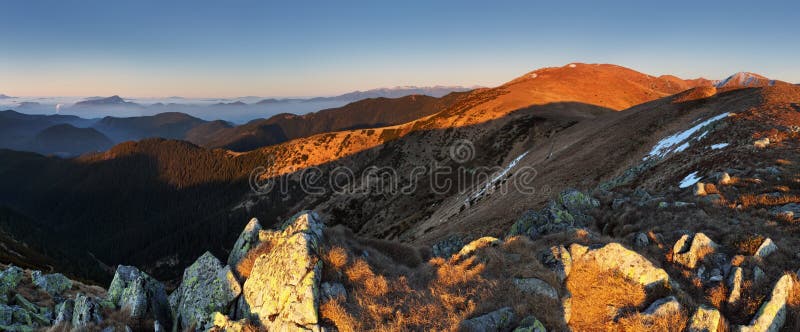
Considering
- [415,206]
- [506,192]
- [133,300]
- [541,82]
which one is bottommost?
[415,206]

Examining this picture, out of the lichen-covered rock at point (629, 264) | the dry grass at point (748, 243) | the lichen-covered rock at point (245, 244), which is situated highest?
the dry grass at point (748, 243)

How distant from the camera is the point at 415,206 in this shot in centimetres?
9719

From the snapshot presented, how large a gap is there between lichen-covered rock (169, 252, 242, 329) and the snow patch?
2752 cm

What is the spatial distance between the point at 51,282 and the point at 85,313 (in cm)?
889

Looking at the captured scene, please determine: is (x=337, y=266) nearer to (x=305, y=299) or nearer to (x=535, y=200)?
(x=305, y=299)

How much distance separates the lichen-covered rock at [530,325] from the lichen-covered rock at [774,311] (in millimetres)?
4967

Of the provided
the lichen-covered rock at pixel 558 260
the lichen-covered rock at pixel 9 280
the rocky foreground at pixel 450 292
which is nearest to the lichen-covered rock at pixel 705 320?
the rocky foreground at pixel 450 292

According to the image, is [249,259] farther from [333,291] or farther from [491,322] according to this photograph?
[491,322]

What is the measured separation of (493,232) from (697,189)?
47.3ft

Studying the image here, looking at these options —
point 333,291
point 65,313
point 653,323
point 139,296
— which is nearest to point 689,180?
point 653,323

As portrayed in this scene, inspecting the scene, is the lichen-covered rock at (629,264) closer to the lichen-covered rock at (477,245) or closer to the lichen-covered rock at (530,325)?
the lichen-covered rock at (477,245)

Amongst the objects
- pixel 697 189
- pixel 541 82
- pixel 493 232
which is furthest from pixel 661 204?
pixel 541 82

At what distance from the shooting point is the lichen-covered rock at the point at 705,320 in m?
8.97

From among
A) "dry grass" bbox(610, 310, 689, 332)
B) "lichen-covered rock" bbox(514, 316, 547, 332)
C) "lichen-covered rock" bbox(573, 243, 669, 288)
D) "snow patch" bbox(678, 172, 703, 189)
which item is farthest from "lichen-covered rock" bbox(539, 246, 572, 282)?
"snow patch" bbox(678, 172, 703, 189)
